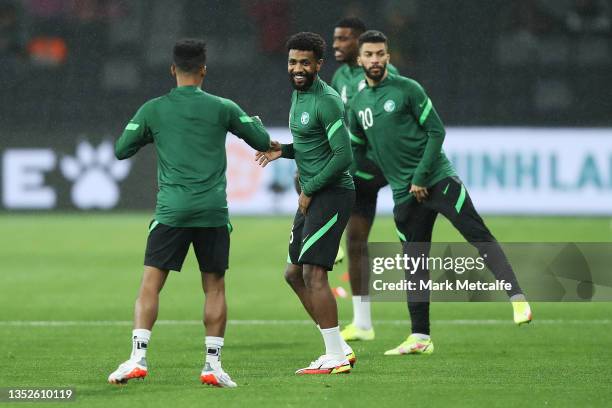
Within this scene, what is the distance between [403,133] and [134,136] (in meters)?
2.48

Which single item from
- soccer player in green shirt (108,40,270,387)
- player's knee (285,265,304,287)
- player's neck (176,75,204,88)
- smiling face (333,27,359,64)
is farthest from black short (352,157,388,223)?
player's neck (176,75,204,88)

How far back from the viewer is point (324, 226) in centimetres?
853

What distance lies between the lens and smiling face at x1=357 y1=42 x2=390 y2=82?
31.3 feet

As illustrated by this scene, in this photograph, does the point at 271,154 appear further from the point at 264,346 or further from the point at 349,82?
the point at 349,82

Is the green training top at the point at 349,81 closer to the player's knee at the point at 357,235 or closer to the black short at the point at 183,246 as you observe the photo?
the player's knee at the point at 357,235

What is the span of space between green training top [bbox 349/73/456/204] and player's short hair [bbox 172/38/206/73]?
213 centimetres

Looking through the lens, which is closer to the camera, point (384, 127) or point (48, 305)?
point (384, 127)

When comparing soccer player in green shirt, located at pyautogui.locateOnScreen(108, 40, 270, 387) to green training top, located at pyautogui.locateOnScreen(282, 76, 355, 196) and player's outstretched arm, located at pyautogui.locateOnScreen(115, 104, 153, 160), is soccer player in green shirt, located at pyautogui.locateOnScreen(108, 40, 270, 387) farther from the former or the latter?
green training top, located at pyautogui.locateOnScreen(282, 76, 355, 196)

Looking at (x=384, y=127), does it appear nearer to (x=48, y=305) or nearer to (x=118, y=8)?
(x=48, y=305)

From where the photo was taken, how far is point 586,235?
62.7 feet

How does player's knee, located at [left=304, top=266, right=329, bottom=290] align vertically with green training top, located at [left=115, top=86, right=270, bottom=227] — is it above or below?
below

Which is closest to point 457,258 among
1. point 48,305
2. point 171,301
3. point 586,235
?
point 171,301

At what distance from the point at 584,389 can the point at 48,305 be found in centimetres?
631

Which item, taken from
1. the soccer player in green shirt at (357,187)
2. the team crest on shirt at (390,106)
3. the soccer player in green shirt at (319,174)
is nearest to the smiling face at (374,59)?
the team crest on shirt at (390,106)
